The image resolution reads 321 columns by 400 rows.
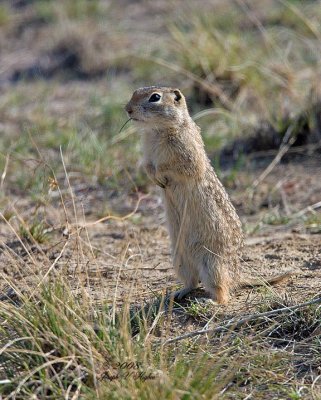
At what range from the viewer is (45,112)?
9305mm

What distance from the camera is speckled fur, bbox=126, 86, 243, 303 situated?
505 centimetres

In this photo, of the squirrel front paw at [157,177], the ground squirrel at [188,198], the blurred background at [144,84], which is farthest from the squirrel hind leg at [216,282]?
the blurred background at [144,84]

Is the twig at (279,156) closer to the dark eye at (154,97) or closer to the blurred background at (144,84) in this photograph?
the blurred background at (144,84)

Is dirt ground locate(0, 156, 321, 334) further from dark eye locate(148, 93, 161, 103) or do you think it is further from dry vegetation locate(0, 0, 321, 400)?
dark eye locate(148, 93, 161, 103)

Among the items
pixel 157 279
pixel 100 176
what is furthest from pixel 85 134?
pixel 157 279

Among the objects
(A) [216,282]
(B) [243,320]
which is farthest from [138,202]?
(B) [243,320]

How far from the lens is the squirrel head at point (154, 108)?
5.15m

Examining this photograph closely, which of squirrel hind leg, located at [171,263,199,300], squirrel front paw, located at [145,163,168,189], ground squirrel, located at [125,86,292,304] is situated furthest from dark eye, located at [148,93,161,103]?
squirrel hind leg, located at [171,263,199,300]

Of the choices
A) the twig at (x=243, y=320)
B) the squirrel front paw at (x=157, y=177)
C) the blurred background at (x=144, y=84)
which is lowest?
the blurred background at (x=144, y=84)

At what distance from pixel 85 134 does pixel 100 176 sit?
889mm

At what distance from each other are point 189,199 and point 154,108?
57cm

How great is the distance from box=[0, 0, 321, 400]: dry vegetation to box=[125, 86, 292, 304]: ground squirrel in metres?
0.18

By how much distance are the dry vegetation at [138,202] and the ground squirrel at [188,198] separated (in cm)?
18

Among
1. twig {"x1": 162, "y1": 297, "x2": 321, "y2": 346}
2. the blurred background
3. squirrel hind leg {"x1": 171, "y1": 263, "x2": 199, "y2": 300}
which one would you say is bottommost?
the blurred background
